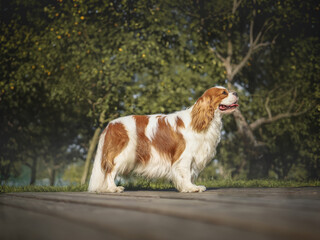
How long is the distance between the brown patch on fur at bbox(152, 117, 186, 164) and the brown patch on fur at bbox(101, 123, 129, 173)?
1.39ft

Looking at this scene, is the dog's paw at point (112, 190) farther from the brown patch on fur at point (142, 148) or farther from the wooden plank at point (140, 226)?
the wooden plank at point (140, 226)

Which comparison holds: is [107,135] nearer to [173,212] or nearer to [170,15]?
[173,212]

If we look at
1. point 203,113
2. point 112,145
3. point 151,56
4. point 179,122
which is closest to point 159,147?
point 179,122

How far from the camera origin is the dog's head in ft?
17.0

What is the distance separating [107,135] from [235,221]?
3.49 m

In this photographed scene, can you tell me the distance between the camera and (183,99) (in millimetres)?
9305

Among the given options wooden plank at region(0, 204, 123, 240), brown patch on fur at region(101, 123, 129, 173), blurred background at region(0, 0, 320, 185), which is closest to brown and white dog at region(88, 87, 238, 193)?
brown patch on fur at region(101, 123, 129, 173)

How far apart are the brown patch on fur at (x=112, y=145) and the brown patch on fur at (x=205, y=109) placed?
3.16 ft

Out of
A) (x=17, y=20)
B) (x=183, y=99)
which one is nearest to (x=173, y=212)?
(x=183, y=99)

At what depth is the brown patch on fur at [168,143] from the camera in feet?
16.8

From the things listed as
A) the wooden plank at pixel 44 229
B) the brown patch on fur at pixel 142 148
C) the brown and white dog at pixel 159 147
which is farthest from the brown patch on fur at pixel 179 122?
the wooden plank at pixel 44 229

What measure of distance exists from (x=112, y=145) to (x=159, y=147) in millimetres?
637

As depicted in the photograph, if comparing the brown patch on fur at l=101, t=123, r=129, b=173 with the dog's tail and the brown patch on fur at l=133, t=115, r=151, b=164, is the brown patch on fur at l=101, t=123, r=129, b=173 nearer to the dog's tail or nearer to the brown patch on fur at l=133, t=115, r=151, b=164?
the dog's tail

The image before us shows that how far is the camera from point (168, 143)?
5.14 metres
